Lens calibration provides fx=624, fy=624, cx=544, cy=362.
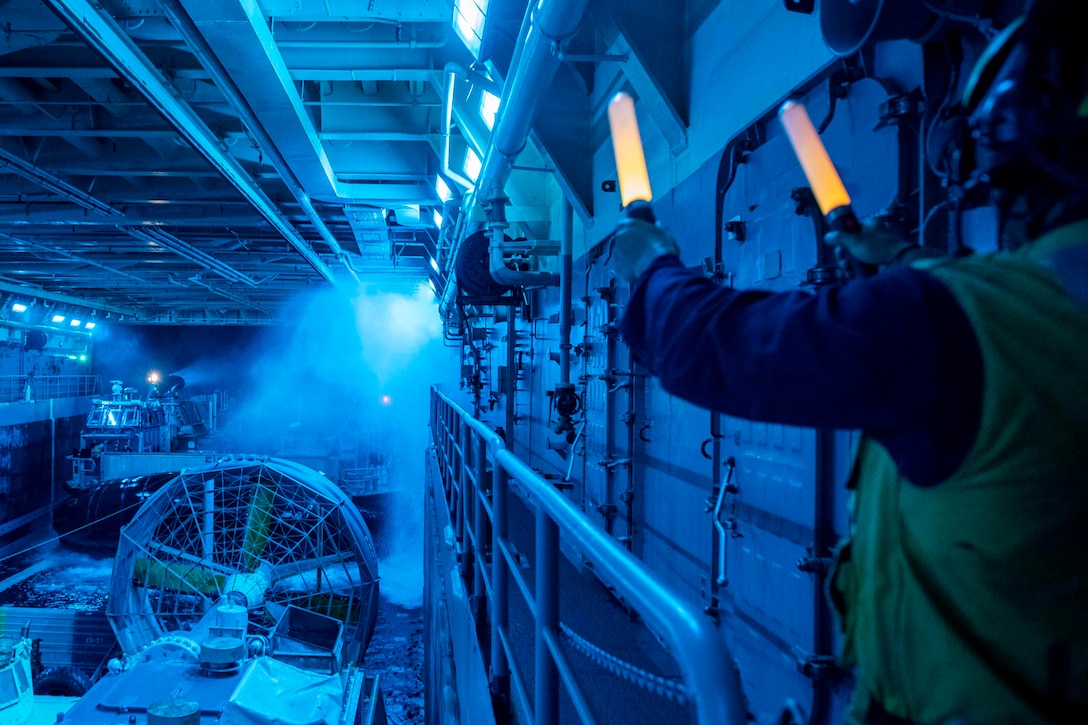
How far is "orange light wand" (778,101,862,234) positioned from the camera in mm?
1423

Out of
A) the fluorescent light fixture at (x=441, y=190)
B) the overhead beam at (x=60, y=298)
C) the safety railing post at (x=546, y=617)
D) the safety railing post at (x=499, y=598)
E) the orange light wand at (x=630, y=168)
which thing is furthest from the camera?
the overhead beam at (x=60, y=298)

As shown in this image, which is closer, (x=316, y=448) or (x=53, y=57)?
(x=53, y=57)

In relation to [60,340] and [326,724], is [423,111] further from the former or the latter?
[60,340]

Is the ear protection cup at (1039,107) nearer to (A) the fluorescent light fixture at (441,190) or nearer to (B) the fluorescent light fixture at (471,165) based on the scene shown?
(B) the fluorescent light fixture at (471,165)

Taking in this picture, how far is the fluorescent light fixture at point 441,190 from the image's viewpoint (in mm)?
8805

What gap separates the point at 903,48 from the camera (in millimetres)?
2199

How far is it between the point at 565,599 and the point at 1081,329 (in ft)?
12.7

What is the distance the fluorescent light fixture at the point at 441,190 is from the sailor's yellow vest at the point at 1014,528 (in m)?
8.45

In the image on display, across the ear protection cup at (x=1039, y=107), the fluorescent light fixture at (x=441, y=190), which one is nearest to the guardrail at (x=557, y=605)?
the ear protection cup at (x=1039, y=107)

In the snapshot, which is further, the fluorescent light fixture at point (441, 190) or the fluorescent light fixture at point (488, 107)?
the fluorescent light fixture at point (441, 190)

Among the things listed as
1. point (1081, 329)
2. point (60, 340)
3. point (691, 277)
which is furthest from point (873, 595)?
point (60, 340)

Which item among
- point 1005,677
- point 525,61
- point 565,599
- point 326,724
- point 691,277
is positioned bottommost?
point 326,724

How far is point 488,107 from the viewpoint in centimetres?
639

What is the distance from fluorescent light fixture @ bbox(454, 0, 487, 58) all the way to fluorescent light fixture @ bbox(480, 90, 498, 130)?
60.8 inches
